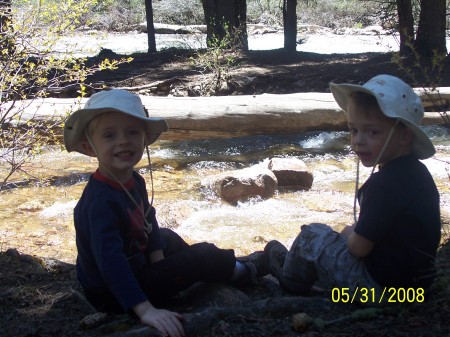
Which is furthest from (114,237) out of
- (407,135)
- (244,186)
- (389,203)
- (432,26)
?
(432,26)

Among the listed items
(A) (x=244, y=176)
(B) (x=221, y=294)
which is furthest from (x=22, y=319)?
(A) (x=244, y=176)

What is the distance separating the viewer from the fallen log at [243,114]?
809 centimetres

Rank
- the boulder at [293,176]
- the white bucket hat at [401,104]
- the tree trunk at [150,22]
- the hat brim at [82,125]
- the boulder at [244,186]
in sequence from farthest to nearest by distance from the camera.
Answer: the tree trunk at [150,22] < the boulder at [293,176] < the boulder at [244,186] < the hat brim at [82,125] < the white bucket hat at [401,104]

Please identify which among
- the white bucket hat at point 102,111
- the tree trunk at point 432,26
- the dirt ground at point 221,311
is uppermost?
the tree trunk at point 432,26

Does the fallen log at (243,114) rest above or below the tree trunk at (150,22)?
below

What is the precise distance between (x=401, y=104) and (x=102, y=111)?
52.5 inches

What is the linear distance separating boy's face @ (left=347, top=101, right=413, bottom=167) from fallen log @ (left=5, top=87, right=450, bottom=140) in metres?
5.50

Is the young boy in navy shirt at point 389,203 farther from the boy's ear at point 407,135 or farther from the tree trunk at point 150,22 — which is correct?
the tree trunk at point 150,22

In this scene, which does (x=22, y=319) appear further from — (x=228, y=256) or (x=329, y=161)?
(x=329, y=161)

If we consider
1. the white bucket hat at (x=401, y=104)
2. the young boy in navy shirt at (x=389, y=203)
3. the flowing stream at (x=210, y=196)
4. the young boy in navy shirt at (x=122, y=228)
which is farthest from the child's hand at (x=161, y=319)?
the flowing stream at (x=210, y=196)

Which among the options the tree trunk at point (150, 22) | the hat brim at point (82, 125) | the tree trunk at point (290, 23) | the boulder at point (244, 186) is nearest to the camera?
the hat brim at point (82, 125)

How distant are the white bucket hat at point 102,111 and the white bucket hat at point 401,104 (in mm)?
970

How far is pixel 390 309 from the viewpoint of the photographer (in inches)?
101

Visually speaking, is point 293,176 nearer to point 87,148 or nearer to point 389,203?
point 87,148
